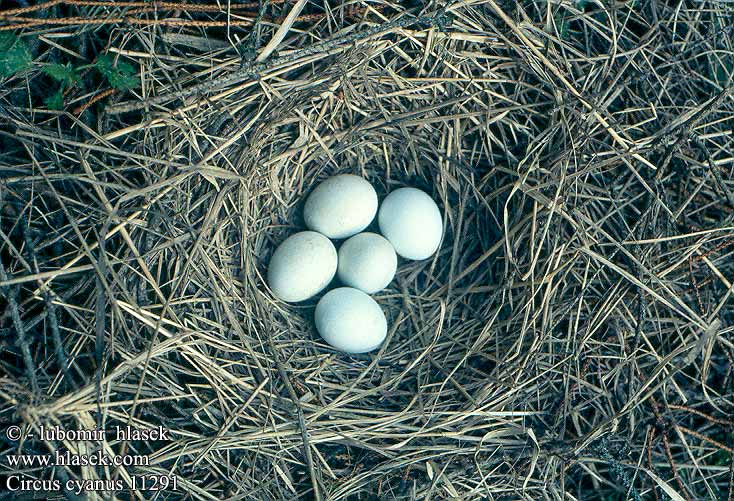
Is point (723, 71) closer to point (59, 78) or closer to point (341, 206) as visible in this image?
point (341, 206)

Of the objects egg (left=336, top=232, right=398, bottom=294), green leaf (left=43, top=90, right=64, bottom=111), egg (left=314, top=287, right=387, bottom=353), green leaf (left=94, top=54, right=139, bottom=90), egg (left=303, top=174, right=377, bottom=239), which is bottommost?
egg (left=314, top=287, right=387, bottom=353)

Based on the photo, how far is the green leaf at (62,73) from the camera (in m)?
1.62

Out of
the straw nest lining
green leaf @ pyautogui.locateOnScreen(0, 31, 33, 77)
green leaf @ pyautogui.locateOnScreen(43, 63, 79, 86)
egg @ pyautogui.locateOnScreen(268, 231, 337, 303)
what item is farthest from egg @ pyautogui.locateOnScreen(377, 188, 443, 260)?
green leaf @ pyautogui.locateOnScreen(0, 31, 33, 77)

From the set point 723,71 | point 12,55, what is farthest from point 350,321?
point 723,71

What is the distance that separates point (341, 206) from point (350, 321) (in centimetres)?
39

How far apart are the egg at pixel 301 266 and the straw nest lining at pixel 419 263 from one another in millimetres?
85

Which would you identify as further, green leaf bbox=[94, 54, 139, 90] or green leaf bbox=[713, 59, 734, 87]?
green leaf bbox=[713, 59, 734, 87]

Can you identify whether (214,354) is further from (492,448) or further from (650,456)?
(650,456)

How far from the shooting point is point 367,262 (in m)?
1.96

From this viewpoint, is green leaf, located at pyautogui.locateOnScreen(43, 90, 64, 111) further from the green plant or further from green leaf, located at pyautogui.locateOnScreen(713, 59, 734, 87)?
green leaf, located at pyautogui.locateOnScreen(713, 59, 734, 87)

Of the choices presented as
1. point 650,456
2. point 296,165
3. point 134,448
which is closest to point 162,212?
point 296,165

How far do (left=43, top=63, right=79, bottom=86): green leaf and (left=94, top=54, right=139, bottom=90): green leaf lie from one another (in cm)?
7

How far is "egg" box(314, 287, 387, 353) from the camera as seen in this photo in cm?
188

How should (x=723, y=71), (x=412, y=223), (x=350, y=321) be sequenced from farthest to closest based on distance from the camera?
(x=723, y=71) → (x=412, y=223) → (x=350, y=321)
